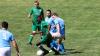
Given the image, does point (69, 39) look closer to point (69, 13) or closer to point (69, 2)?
point (69, 13)

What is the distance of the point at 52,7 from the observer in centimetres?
3859

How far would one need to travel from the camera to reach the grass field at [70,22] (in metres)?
25.4

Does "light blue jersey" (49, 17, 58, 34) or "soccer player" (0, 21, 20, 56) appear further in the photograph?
"light blue jersey" (49, 17, 58, 34)

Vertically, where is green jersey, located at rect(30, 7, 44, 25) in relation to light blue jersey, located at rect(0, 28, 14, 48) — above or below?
below

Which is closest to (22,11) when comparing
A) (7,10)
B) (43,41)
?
(7,10)

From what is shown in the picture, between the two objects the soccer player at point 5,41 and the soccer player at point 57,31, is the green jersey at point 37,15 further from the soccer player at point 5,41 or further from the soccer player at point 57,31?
the soccer player at point 5,41

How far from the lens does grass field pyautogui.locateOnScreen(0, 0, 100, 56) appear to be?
2539 centimetres

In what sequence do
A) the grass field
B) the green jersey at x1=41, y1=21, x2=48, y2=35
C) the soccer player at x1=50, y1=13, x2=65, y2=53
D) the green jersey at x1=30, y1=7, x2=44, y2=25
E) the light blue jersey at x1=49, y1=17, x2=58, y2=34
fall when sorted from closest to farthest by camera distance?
the soccer player at x1=50, y1=13, x2=65, y2=53
the green jersey at x1=41, y1=21, x2=48, y2=35
the light blue jersey at x1=49, y1=17, x2=58, y2=34
the grass field
the green jersey at x1=30, y1=7, x2=44, y2=25

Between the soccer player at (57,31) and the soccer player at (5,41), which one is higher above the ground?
the soccer player at (5,41)

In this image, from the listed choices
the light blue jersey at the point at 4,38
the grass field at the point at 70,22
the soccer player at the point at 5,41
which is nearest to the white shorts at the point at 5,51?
the soccer player at the point at 5,41

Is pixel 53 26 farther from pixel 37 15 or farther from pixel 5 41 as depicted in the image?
pixel 5 41

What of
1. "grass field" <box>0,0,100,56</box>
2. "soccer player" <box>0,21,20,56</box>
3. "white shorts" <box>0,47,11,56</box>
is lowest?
"grass field" <box>0,0,100,56</box>

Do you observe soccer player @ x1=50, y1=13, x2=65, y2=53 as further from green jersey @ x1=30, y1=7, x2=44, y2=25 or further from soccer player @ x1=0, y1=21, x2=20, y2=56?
soccer player @ x1=0, y1=21, x2=20, y2=56

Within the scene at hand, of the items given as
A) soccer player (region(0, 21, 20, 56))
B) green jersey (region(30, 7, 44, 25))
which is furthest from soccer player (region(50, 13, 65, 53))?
soccer player (region(0, 21, 20, 56))
